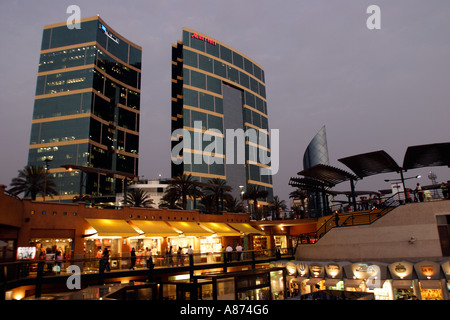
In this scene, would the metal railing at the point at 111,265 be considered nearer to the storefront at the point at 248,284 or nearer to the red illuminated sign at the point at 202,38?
the storefront at the point at 248,284

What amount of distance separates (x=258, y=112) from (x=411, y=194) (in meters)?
94.5

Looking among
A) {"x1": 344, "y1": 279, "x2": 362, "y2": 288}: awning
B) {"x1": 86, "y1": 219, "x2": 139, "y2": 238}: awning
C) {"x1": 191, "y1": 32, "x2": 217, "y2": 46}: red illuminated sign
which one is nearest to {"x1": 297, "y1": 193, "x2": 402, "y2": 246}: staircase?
{"x1": 344, "y1": 279, "x2": 362, "y2": 288}: awning

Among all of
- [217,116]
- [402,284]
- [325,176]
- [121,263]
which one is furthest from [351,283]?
[217,116]

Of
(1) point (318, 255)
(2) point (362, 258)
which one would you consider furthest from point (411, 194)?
(1) point (318, 255)

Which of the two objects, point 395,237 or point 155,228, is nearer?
point 395,237

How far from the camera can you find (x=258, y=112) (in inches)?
4550

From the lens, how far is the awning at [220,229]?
3366 centimetres

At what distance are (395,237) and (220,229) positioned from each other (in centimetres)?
1778

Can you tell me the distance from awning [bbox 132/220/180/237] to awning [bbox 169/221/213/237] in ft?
3.20

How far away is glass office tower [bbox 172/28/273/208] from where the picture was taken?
91750 millimetres

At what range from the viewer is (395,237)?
21484mm

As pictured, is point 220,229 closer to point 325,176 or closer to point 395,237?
point 325,176

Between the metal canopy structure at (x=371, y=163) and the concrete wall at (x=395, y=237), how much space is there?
490cm
